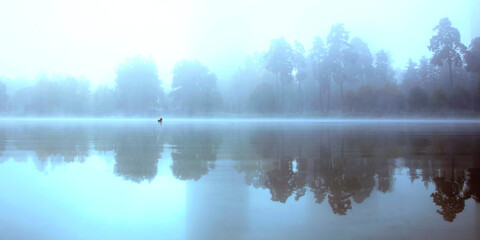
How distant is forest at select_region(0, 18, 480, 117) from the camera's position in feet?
178

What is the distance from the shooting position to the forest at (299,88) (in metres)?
54.3

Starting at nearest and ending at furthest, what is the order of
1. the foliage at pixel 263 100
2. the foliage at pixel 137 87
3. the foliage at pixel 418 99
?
the foliage at pixel 418 99
the foliage at pixel 263 100
the foliage at pixel 137 87

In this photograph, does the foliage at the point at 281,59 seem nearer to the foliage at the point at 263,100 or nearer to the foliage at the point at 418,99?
the foliage at the point at 263,100

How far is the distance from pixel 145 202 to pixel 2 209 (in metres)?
1.77

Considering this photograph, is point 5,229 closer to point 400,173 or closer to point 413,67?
point 400,173

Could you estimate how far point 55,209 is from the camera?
4457 millimetres

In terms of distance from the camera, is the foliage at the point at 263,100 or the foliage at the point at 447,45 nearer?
the foliage at the point at 447,45

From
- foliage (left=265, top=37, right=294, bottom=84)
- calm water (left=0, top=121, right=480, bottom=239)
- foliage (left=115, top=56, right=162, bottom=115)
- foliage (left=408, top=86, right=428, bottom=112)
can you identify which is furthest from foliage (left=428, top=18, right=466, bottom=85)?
calm water (left=0, top=121, right=480, bottom=239)

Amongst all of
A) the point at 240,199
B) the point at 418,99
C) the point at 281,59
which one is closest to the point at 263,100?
the point at 281,59

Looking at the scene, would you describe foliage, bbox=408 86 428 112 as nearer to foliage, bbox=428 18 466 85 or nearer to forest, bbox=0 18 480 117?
forest, bbox=0 18 480 117

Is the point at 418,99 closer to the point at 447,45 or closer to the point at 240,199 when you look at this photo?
the point at 447,45

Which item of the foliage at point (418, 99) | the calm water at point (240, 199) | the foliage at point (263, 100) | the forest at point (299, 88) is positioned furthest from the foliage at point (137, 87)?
the calm water at point (240, 199)

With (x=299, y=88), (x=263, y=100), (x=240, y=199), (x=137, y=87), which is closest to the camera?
(x=240, y=199)

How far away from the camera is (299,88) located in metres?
67.2
